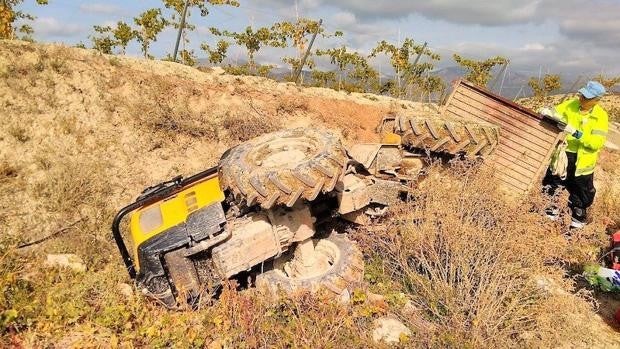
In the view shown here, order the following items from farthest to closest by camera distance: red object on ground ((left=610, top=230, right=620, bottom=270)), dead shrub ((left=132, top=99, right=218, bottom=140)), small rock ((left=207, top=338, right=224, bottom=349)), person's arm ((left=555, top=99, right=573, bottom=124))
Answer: dead shrub ((left=132, top=99, right=218, bottom=140))
person's arm ((left=555, top=99, right=573, bottom=124))
red object on ground ((left=610, top=230, right=620, bottom=270))
small rock ((left=207, top=338, right=224, bottom=349))

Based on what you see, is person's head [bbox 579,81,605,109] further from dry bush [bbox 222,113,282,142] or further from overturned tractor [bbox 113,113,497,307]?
dry bush [bbox 222,113,282,142]

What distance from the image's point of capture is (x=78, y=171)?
21.0 ft

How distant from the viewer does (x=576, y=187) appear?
5.94 metres

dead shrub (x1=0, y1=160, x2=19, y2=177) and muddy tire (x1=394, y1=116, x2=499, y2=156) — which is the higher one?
muddy tire (x1=394, y1=116, x2=499, y2=156)

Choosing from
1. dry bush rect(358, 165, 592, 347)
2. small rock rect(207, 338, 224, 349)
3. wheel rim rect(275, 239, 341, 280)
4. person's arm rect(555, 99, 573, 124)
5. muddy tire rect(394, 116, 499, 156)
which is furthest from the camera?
person's arm rect(555, 99, 573, 124)

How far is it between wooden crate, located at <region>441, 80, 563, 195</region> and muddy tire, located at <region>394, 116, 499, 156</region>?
0.47m

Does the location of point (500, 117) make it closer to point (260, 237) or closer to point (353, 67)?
point (260, 237)

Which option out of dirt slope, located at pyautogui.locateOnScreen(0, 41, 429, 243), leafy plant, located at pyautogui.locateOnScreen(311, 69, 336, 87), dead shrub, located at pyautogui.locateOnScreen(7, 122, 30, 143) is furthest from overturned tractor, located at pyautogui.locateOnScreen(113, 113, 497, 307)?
leafy plant, located at pyautogui.locateOnScreen(311, 69, 336, 87)

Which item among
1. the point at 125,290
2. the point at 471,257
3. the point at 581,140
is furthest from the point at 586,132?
the point at 125,290

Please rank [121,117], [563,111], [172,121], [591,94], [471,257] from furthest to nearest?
[172,121], [121,117], [563,111], [591,94], [471,257]

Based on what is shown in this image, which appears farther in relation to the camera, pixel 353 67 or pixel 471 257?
pixel 353 67

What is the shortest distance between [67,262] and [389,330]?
3445 mm

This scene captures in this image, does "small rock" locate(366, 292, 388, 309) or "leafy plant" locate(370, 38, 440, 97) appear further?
"leafy plant" locate(370, 38, 440, 97)

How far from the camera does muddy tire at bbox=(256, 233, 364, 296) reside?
411 centimetres
